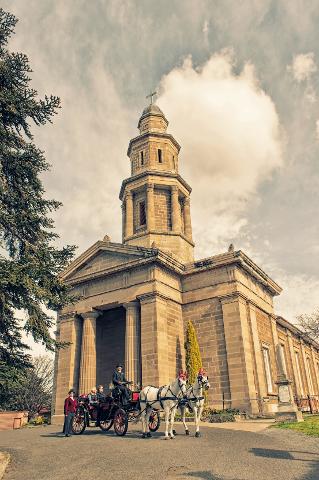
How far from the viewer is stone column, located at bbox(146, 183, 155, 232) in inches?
1126

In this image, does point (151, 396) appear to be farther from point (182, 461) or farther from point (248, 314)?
point (248, 314)

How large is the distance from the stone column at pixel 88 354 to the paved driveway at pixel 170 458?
10.5m

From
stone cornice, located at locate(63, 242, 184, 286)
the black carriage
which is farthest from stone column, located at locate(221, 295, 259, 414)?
the black carriage

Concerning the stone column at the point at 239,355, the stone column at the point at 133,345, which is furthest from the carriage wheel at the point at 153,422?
the stone column at the point at 239,355

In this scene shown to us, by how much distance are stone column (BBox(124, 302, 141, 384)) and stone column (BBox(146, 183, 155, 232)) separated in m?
7.16

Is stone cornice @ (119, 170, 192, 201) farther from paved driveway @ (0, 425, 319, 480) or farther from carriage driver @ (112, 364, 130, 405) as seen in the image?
paved driveway @ (0, 425, 319, 480)

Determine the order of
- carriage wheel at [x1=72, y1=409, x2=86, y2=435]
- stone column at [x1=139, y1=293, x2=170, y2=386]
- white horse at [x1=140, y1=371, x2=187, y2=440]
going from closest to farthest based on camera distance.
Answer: white horse at [x1=140, y1=371, x2=187, y2=440] → carriage wheel at [x1=72, y1=409, x2=86, y2=435] → stone column at [x1=139, y1=293, x2=170, y2=386]

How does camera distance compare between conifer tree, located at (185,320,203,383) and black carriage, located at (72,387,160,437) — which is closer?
black carriage, located at (72,387,160,437)

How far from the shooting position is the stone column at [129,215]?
97.6 feet

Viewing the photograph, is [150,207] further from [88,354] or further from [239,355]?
[239,355]

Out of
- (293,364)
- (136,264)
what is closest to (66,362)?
(136,264)

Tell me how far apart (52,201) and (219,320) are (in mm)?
13566

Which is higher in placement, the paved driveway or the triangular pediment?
the triangular pediment

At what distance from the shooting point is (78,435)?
14.1 meters
